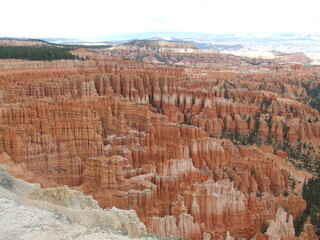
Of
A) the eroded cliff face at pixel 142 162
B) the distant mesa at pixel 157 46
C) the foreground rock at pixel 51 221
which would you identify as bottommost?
the eroded cliff face at pixel 142 162

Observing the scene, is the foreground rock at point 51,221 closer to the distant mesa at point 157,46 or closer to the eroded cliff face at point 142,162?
the eroded cliff face at point 142,162

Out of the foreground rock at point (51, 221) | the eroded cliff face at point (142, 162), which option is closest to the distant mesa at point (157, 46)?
the eroded cliff face at point (142, 162)

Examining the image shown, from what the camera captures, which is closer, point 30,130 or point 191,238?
point 191,238

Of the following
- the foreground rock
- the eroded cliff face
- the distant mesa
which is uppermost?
the distant mesa

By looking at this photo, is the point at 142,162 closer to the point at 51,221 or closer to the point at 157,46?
the point at 51,221

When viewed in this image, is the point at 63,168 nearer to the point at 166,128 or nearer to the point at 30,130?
the point at 30,130

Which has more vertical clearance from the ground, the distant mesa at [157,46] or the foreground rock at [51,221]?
the distant mesa at [157,46]

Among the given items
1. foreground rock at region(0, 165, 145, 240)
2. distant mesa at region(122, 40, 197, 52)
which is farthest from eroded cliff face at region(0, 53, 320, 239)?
distant mesa at region(122, 40, 197, 52)

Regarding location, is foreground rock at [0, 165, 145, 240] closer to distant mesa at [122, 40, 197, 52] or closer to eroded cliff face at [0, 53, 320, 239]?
eroded cliff face at [0, 53, 320, 239]

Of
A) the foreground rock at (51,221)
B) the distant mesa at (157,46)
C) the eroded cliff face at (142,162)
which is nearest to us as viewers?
the foreground rock at (51,221)

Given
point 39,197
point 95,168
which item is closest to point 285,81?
point 95,168

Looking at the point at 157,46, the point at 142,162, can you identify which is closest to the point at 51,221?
the point at 142,162
